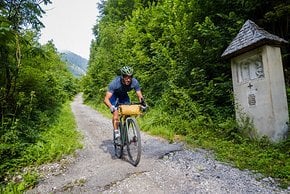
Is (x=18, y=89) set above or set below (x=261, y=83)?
above

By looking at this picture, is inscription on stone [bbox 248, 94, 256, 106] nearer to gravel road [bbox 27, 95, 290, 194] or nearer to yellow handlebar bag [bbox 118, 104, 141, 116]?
gravel road [bbox 27, 95, 290, 194]

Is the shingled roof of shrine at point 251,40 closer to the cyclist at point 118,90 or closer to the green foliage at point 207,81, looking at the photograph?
the green foliage at point 207,81

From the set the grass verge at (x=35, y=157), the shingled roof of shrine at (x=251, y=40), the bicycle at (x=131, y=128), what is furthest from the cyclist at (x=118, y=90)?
the shingled roof of shrine at (x=251, y=40)

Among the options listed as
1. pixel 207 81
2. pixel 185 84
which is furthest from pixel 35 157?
pixel 207 81

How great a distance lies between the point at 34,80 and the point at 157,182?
7.04 meters

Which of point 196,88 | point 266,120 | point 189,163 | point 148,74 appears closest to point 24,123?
point 189,163

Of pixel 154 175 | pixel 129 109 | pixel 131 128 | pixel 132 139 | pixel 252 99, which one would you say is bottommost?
pixel 154 175

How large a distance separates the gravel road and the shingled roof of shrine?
110 inches

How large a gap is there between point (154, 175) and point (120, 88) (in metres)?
2.04

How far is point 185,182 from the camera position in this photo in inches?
163

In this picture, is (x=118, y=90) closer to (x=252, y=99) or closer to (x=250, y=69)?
(x=252, y=99)

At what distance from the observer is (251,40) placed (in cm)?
637

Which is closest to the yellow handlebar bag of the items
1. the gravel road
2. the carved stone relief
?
the gravel road

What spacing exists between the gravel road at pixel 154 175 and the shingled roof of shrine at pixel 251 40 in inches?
110
